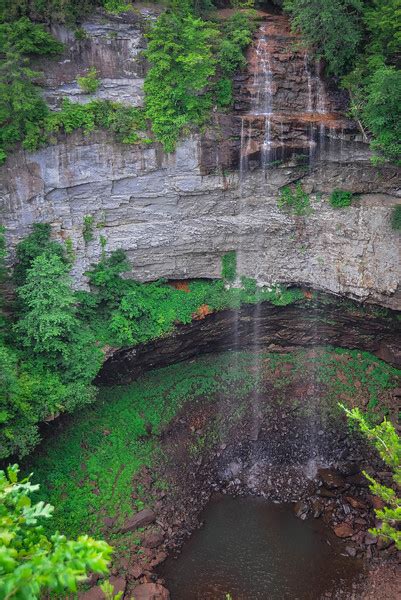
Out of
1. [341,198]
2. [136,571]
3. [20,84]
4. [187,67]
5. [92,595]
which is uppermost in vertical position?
[187,67]

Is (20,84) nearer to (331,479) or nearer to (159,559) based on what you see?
(159,559)

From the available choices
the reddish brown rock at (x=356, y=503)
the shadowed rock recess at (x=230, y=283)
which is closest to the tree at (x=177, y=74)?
the shadowed rock recess at (x=230, y=283)

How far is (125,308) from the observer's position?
48.3ft

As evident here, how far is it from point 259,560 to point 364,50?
1600 centimetres

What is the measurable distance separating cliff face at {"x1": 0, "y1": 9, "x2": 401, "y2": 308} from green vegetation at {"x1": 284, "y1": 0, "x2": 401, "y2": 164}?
78cm

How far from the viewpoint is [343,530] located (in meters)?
13.4

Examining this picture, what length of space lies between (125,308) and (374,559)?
10519 mm

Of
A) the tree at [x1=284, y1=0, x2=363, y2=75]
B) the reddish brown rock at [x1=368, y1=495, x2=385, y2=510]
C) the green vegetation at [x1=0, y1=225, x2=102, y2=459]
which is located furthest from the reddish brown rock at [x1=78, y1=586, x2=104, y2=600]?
the tree at [x1=284, y1=0, x2=363, y2=75]

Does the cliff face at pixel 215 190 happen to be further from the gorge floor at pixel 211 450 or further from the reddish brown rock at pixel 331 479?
the reddish brown rock at pixel 331 479

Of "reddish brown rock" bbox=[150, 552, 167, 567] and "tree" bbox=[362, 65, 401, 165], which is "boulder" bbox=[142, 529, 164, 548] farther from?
"tree" bbox=[362, 65, 401, 165]

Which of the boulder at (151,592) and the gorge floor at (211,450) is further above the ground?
the gorge floor at (211,450)

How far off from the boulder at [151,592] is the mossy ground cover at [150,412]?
136cm

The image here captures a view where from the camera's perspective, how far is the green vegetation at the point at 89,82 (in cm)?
1334

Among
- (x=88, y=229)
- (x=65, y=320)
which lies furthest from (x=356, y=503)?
(x=88, y=229)
